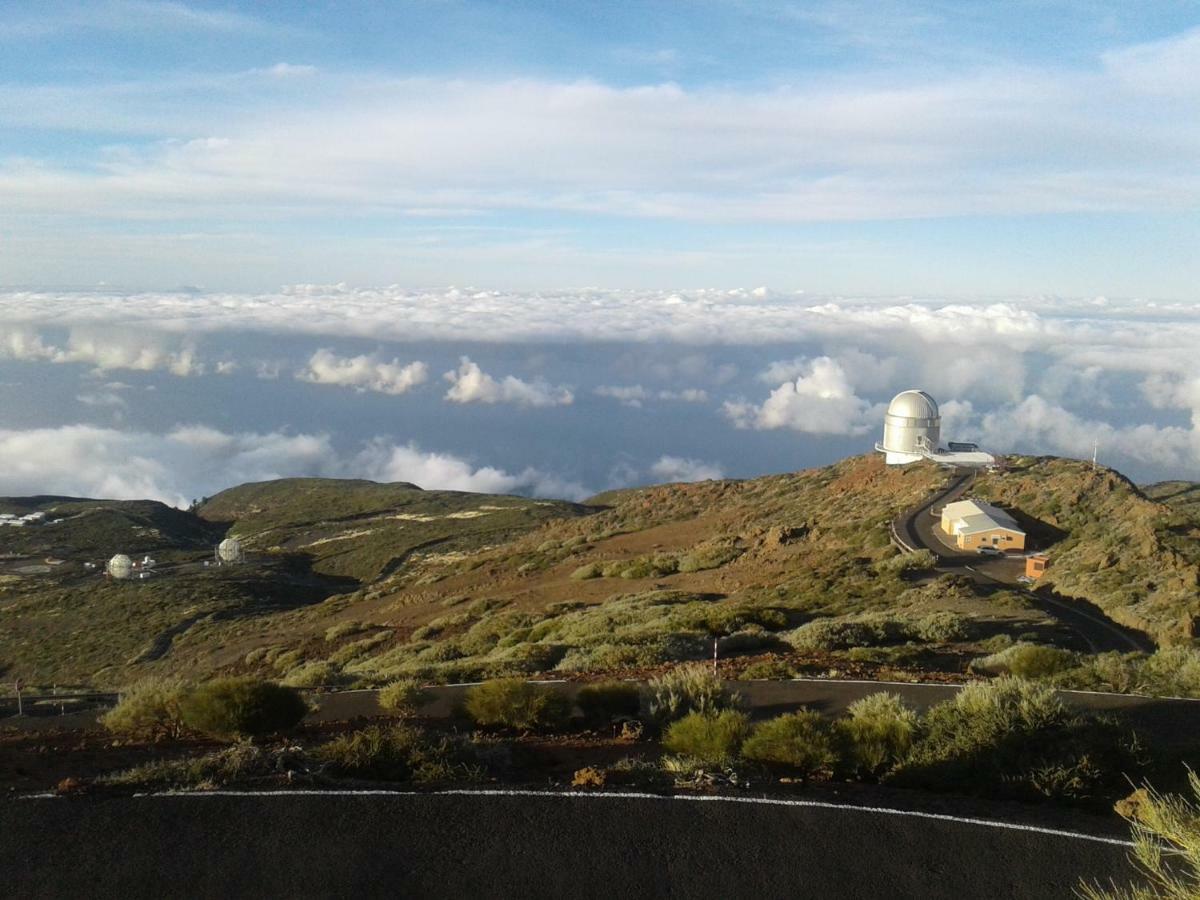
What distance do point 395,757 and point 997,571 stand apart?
21680mm

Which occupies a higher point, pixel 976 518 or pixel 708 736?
pixel 708 736

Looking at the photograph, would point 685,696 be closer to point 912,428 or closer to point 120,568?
point 912,428

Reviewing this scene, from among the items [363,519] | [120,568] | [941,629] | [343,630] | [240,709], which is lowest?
[363,519]

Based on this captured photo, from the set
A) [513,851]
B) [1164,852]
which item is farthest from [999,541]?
[513,851]

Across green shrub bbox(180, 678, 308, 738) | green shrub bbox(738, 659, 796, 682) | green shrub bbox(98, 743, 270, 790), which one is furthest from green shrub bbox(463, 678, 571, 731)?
green shrub bbox(738, 659, 796, 682)

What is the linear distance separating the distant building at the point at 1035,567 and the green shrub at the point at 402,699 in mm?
19192

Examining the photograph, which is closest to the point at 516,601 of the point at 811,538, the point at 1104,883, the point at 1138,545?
the point at 811,538

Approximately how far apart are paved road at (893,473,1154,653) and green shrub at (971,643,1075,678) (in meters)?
3.97

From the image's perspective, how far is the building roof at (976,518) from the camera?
27.1 m

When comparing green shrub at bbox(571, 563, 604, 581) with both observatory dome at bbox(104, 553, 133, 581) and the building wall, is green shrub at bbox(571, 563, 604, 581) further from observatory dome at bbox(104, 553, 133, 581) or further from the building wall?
observatory dome at bbox(104, 553, 133, 581)

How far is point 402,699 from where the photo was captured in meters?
10.2

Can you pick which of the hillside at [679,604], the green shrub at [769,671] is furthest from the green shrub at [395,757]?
the hillside at [679,604]

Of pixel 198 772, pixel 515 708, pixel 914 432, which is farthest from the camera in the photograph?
pixel 914 432

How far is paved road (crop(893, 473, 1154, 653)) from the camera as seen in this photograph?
52.6 ft
